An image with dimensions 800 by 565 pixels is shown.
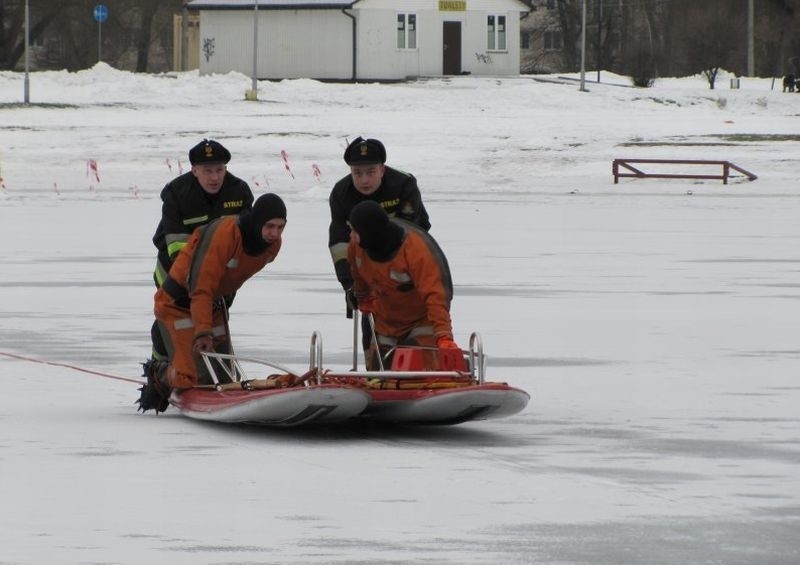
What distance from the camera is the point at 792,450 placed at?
27.0ft

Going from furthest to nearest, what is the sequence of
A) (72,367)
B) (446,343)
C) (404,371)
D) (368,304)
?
(72,367) → (368,304) → (404,371) → (446,343)

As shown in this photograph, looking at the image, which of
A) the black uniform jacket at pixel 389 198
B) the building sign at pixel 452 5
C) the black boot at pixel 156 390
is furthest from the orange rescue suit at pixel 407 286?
the building sign at pixel 452 5

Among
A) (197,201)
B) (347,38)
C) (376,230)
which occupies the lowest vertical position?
(376,230)

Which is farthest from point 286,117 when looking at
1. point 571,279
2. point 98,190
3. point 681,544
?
point 681,544

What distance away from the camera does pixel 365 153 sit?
943 centimetres

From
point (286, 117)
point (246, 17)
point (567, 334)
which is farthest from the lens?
point (246, 17)

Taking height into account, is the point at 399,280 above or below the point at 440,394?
above

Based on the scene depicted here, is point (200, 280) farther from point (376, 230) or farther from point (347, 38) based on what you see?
point (347, 38)

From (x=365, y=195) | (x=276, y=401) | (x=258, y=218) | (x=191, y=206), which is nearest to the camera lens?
(x=276, y=401)

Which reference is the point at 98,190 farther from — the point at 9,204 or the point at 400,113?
the point at 400,113

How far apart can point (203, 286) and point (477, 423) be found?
1518mm

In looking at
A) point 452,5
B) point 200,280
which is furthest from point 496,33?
point 200,280

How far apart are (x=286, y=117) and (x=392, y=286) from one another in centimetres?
4248

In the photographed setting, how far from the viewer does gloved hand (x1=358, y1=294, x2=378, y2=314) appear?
9.47m
